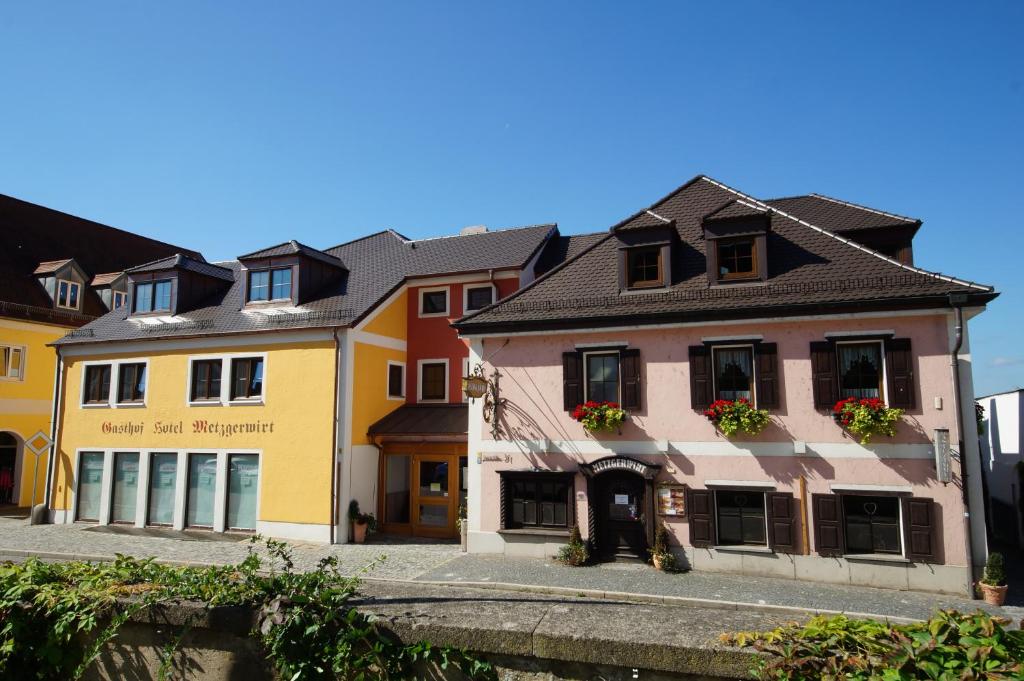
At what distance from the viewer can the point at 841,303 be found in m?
14.6

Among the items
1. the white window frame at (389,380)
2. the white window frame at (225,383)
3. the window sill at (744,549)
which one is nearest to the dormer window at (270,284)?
the white window frame at (225,383)

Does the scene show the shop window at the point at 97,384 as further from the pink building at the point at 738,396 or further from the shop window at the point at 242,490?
the pink building at the point at 738,396

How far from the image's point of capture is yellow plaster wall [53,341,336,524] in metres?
19.5

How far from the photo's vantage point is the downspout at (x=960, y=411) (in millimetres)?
13461

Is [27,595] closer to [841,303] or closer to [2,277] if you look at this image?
[841,303]

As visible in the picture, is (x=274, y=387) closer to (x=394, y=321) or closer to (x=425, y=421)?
(x=394, y=321)

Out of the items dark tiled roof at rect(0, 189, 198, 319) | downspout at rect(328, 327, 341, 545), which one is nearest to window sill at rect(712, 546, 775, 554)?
downspout at rect(328, 327, 341, 545)

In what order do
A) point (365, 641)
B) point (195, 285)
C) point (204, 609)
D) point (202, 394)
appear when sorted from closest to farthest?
point (365, 641)
point (204, 609)
point (202, 394)
point (195, 285)

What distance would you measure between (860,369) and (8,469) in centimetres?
3261

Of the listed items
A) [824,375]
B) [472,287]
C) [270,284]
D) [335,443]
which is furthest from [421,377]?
[824,375]

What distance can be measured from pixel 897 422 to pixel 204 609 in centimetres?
1443

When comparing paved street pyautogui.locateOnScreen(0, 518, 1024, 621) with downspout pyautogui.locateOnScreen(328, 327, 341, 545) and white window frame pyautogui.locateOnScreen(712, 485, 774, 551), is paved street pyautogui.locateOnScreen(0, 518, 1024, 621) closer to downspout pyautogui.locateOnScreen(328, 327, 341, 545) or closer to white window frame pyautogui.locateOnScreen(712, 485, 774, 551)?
white window frame pyautogui.locateOnScreen(712, 485, 774, 551)

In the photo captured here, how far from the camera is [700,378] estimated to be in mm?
15641

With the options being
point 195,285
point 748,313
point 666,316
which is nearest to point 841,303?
point 748,313
